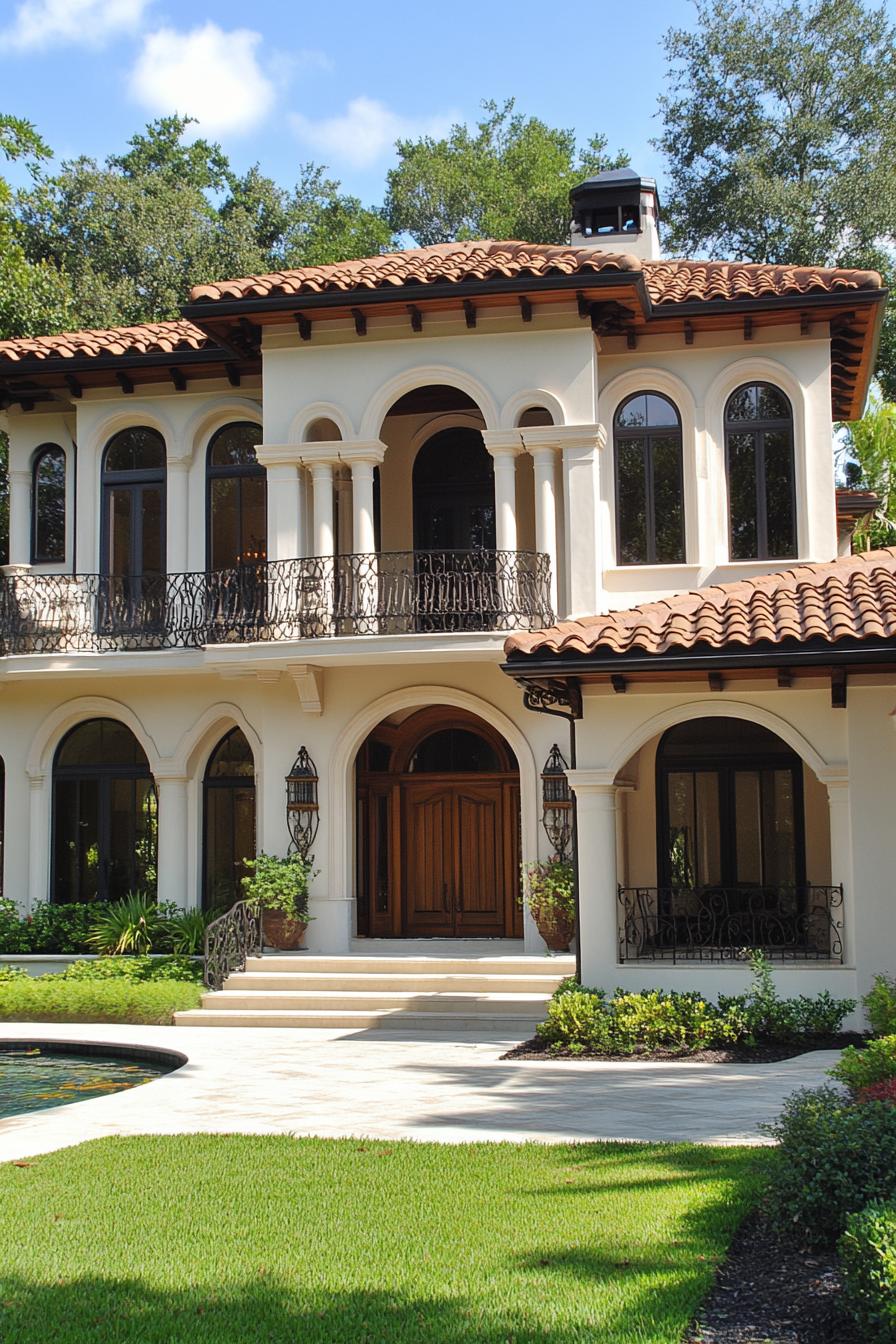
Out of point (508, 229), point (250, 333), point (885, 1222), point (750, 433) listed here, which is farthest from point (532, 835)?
point (508, 229)

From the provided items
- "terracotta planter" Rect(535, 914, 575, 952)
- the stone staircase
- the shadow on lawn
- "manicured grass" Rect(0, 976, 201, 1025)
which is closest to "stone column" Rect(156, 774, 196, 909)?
the stone staircase

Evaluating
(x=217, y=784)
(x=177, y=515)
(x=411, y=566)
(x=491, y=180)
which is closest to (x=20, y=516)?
(x=177, y=515)

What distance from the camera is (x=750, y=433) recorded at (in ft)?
65.9

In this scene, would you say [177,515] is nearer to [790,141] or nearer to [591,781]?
[591,781]

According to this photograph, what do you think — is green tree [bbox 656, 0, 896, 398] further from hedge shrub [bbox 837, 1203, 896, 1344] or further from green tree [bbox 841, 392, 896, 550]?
hedge shrub [bbox 837, 1203, 896, 1344]

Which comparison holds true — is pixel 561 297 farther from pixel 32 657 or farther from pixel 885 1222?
pixel 885 1222

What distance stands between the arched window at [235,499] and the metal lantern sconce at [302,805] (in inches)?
135

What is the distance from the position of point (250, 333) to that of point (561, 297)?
4.25 metres

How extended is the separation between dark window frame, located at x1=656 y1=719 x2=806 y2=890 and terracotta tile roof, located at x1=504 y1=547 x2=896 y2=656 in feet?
11.4

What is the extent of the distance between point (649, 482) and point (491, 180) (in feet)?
79.7

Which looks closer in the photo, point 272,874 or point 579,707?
point 579,707

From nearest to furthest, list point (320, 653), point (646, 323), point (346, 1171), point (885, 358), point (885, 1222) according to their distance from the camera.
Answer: point (885, 1222)
point (346, 1171)
point (320, 653)
point (646, 323)
point (885, 358)

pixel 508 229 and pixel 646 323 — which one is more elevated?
pixel 508 229

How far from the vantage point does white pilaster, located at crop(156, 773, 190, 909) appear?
20.9m
